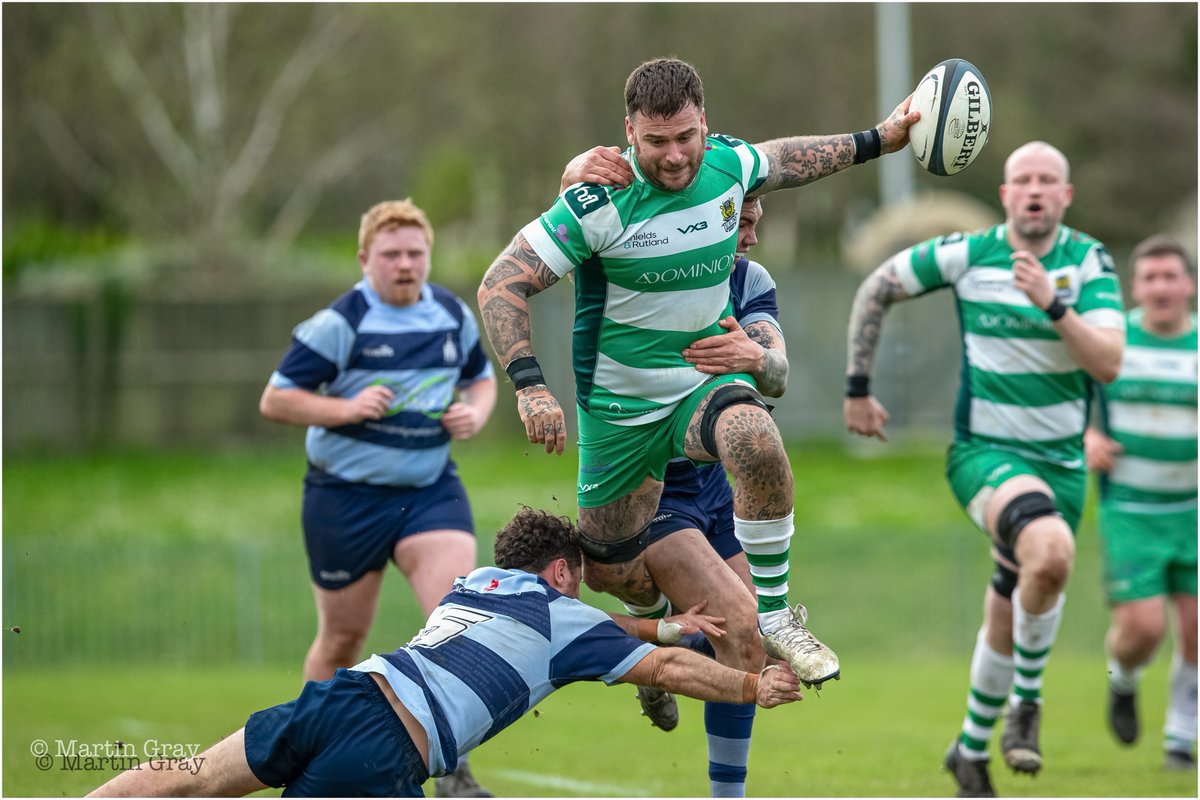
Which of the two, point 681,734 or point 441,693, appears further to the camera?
point 681,734

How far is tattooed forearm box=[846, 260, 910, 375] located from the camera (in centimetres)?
791

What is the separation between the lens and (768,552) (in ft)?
18.4

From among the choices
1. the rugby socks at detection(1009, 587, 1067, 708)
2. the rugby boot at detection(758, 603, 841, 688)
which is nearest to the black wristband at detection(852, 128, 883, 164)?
the rugby boot at detection(758, 603, 841, 688)

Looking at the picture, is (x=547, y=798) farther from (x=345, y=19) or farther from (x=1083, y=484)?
(x=345, y=19)

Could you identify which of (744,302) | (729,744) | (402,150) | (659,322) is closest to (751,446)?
(659,322)

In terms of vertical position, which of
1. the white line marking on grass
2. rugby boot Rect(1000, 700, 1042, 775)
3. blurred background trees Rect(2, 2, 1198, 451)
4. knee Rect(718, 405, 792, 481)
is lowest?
the white line marking on grass

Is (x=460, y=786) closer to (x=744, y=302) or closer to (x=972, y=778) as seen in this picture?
(x=972, y=778)

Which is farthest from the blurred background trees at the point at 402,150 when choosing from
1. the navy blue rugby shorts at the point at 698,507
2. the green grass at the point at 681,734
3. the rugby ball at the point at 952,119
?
the rugby ball at the point at 952,119

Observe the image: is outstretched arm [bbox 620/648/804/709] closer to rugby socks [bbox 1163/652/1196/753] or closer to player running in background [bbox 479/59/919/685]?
player running in background [bbox 479/59/919/685]

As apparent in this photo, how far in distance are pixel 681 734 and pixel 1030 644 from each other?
4113mm

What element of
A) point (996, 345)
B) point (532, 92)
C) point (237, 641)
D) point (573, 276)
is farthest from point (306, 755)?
point (532, 92)

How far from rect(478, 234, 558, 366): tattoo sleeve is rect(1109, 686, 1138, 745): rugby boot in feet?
18.1

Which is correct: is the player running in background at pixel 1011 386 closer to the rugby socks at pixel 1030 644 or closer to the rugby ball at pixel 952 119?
the rugby socks at pixel 1030 644

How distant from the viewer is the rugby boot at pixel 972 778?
7.51m
